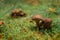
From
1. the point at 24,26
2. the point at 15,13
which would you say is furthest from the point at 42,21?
the point at 15,13

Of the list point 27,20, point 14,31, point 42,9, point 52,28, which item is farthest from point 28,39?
point 42,9

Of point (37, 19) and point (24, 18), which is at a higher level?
point (37, 19)

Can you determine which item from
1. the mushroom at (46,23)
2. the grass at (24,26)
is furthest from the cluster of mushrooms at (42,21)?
the grass at (24,26)

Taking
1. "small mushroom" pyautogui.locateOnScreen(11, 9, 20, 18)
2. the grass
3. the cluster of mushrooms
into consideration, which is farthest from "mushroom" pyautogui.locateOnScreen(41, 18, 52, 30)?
"small mushroom" pyautogui.locateOnScreen(11, 9, 20, 18)

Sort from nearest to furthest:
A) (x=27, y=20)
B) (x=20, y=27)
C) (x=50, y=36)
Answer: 1. (x=50, y=36)
2. (x=20, y=27)
3. (x=27, y=20)

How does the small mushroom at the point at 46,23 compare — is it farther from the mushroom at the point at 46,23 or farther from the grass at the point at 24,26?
the grass at the point at 24,26

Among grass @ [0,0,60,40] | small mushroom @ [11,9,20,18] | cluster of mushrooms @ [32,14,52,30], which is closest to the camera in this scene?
grass @ [0,0,60,40]

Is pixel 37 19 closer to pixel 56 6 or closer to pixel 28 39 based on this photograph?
pixel 28 39

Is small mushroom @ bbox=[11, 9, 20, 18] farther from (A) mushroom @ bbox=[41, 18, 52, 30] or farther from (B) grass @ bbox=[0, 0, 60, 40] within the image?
(A) mushroom @ bbox=[41, 18, 52, 30]
